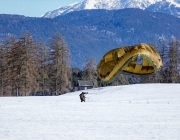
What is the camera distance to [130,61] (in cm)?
1077

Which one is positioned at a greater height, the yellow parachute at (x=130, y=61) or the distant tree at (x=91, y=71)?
the distant tree at (x=91, y=71)

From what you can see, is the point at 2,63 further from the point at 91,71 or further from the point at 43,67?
the point at 91,71

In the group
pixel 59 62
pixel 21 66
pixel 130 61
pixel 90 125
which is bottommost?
pixel 90 125

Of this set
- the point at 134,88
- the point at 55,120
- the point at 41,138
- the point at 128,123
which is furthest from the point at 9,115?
the point at 134,88

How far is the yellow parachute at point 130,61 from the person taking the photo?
1067cm

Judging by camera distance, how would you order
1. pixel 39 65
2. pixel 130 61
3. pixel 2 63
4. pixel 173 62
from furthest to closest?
1. pixel 39 65
2. pixel 173 62
3. pixel 2 63
4. pixel 130 61

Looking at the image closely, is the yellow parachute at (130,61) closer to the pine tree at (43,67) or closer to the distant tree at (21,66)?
the distant tree at (21,66)

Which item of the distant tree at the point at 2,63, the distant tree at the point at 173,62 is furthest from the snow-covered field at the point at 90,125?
the distant tree at the point at 173,62

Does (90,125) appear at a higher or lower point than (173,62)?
lower

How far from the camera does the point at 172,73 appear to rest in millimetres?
73000

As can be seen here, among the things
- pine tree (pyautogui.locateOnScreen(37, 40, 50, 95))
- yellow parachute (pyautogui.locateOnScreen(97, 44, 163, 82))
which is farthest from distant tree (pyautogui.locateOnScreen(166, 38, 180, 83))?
yellow parachute (pyautogui.locateOnScreen(97, 44, 163, 82))

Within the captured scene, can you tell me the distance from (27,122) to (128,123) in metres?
5.48

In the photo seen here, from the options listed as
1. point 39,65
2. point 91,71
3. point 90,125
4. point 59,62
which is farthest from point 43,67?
point 90,125

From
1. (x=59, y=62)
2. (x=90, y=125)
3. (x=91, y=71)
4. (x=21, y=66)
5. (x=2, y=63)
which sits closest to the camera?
(x=90, y=125)
